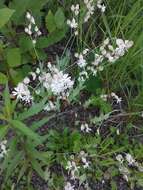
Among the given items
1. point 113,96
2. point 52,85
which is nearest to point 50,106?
point 52,85

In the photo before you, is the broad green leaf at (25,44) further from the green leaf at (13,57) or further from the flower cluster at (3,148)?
the flower cluster at (3,148)

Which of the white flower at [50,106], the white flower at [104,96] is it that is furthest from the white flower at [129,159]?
the white flower at [50,106]

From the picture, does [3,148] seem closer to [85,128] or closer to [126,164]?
[85,128]

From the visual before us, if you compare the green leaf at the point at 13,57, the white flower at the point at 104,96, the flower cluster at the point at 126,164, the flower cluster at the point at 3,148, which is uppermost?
the green leaf at the point at 13,57

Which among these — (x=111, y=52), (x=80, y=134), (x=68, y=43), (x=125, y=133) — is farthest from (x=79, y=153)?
(x=68, y=43)

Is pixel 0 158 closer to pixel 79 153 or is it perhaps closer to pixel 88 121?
pixel 79 153


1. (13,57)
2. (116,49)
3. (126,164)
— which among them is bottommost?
(126,164)

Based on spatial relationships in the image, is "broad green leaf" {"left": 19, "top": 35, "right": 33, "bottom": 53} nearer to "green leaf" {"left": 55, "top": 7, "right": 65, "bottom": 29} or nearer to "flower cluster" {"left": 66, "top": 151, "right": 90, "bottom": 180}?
"green leaf" {"left": 55, "top": 7, "right": 65, "bottom": 29}

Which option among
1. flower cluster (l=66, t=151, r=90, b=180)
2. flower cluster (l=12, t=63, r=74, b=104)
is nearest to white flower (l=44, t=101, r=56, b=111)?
flower cluster (l=12, t=63, r=74, b=104)
